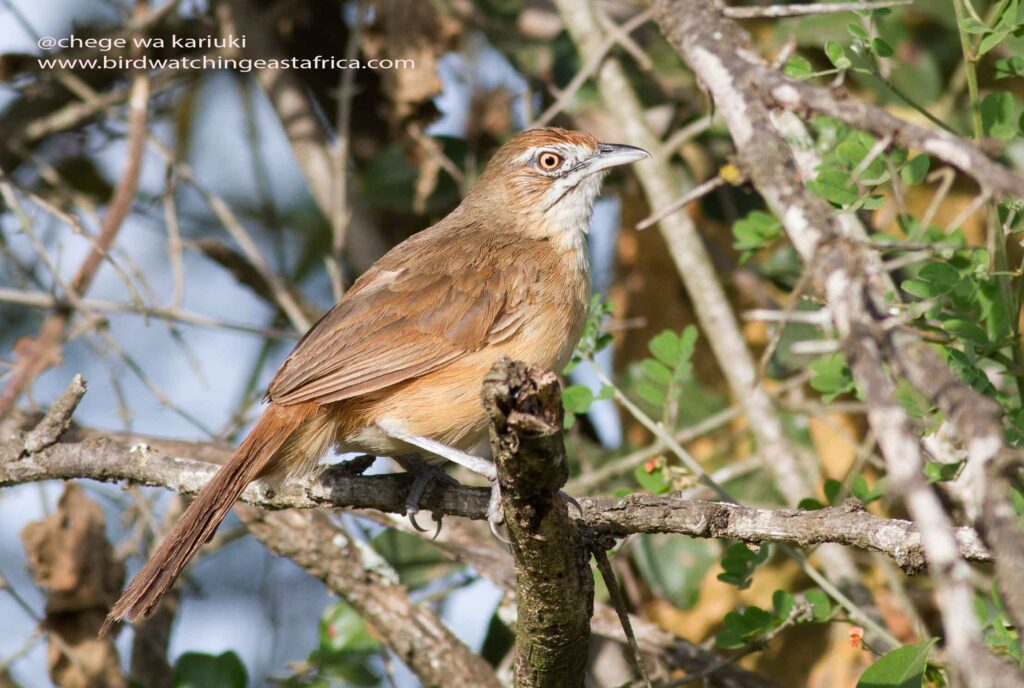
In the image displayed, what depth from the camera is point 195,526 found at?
3379 mm

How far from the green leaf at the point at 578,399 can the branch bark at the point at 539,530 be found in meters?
0.80

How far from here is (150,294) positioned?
16.6 ft

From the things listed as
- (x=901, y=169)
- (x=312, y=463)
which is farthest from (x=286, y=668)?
(x=901, y=169)

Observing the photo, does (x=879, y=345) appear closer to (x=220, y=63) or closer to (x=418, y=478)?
(x=418, y=478)

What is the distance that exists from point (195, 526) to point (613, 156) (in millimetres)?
2446

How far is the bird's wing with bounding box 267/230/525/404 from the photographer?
3.81m

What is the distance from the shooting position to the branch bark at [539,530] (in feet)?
8.36

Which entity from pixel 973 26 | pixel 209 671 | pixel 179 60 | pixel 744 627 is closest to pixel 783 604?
pixel 744 627

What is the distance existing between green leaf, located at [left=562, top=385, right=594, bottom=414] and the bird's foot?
492mm

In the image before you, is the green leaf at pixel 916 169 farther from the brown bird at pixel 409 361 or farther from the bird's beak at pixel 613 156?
the bird's beak at pixel 613 156

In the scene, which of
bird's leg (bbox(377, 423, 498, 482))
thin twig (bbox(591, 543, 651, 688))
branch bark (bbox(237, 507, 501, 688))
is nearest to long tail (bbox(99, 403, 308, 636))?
bird's leg (bbox(377, 423, 498, 482))

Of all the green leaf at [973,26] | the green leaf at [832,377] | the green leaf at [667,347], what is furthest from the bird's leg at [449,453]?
the green leaf at [973,26]

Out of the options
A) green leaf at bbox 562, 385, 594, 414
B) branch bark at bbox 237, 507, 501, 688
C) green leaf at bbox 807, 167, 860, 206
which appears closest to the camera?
green leaf at bbox 807, 167, 860, 206

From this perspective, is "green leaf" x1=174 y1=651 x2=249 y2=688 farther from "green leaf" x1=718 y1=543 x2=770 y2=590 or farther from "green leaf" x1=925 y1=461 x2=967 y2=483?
"green leaf" x1=925 y1=461 x2=967 y2=483
